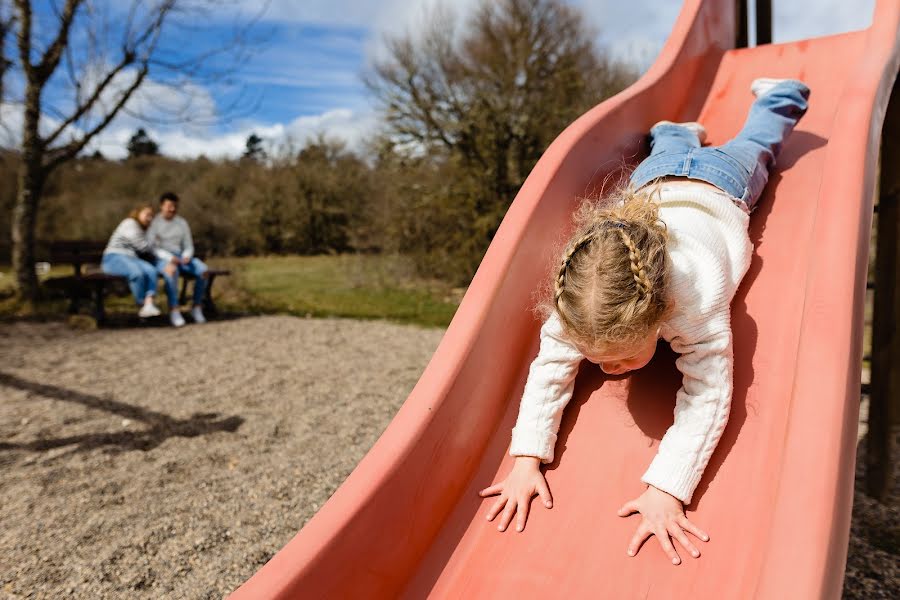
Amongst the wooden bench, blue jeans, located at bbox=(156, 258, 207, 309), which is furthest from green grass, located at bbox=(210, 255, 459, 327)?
the wooden bench

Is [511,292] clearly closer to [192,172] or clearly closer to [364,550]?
[364,550]

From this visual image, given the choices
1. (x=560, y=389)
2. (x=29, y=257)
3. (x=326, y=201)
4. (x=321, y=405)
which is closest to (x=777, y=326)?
(x=560, y=389)

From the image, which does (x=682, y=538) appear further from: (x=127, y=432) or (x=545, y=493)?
(x=127, y=432)

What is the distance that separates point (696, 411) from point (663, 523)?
27 cm

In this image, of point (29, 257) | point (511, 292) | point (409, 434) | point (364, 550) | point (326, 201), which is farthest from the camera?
point (326, 201)

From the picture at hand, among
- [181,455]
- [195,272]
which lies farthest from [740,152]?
[195,272]

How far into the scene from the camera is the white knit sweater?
4.80 feet

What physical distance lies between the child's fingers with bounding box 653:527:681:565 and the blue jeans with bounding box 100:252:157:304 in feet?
20.2

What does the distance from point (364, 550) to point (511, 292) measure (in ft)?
2.78

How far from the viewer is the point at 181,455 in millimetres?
3242

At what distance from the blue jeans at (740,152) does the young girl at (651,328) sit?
14 cm

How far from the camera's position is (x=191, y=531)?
2.47m

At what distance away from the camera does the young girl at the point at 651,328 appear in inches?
53.3

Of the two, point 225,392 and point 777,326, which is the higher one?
point 777,326
